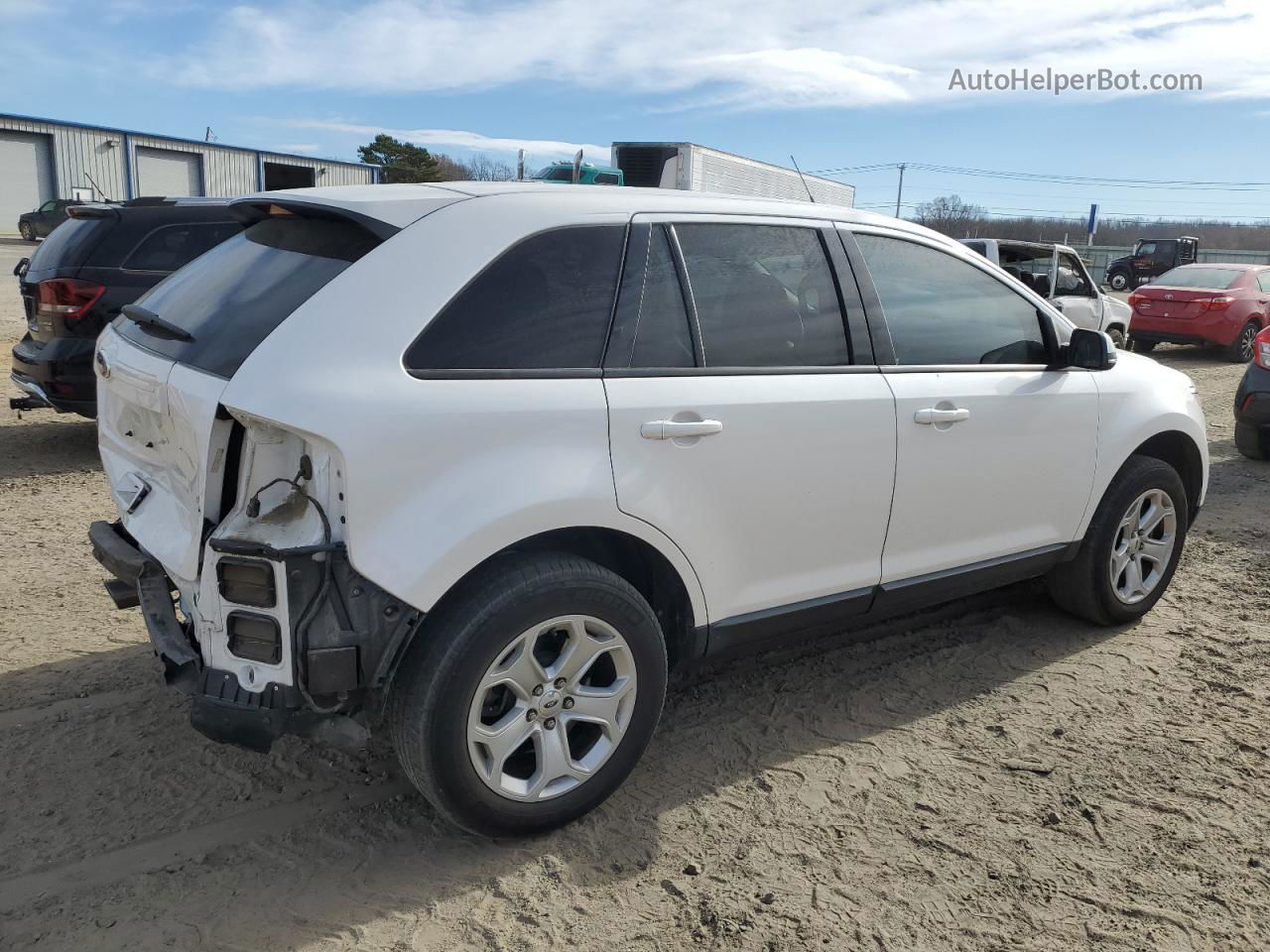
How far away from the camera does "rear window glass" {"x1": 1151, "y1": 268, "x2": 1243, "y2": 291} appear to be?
16.0 m

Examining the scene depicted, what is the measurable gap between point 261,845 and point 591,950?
1.05 m

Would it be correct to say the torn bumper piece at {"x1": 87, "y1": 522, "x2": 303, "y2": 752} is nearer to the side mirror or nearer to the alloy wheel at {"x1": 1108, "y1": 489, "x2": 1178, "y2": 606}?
the side mirror

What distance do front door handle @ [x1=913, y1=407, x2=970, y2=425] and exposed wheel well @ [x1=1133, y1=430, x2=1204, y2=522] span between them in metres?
1.48

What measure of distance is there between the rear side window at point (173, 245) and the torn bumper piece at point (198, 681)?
4.48m

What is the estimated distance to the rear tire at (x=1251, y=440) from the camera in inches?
333

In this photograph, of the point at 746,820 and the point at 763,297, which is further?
the point at 763,297

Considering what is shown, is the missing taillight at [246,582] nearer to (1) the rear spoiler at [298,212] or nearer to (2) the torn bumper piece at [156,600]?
(2) the torn bumper piece at [156,600]

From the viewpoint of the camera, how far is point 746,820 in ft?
10.3

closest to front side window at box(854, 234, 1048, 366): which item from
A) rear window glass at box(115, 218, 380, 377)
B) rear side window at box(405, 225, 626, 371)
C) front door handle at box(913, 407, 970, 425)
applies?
front door handle at box(913, 407, 970, 425)

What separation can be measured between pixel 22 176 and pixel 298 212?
4129 cm

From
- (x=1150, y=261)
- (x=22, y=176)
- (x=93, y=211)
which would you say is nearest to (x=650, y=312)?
(x=93, y=211)

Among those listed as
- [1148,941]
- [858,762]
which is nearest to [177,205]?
[858,762]

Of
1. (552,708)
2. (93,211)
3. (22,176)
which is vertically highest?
(22,176)

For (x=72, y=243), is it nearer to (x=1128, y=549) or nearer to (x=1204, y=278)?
(x=1128, y=549)
